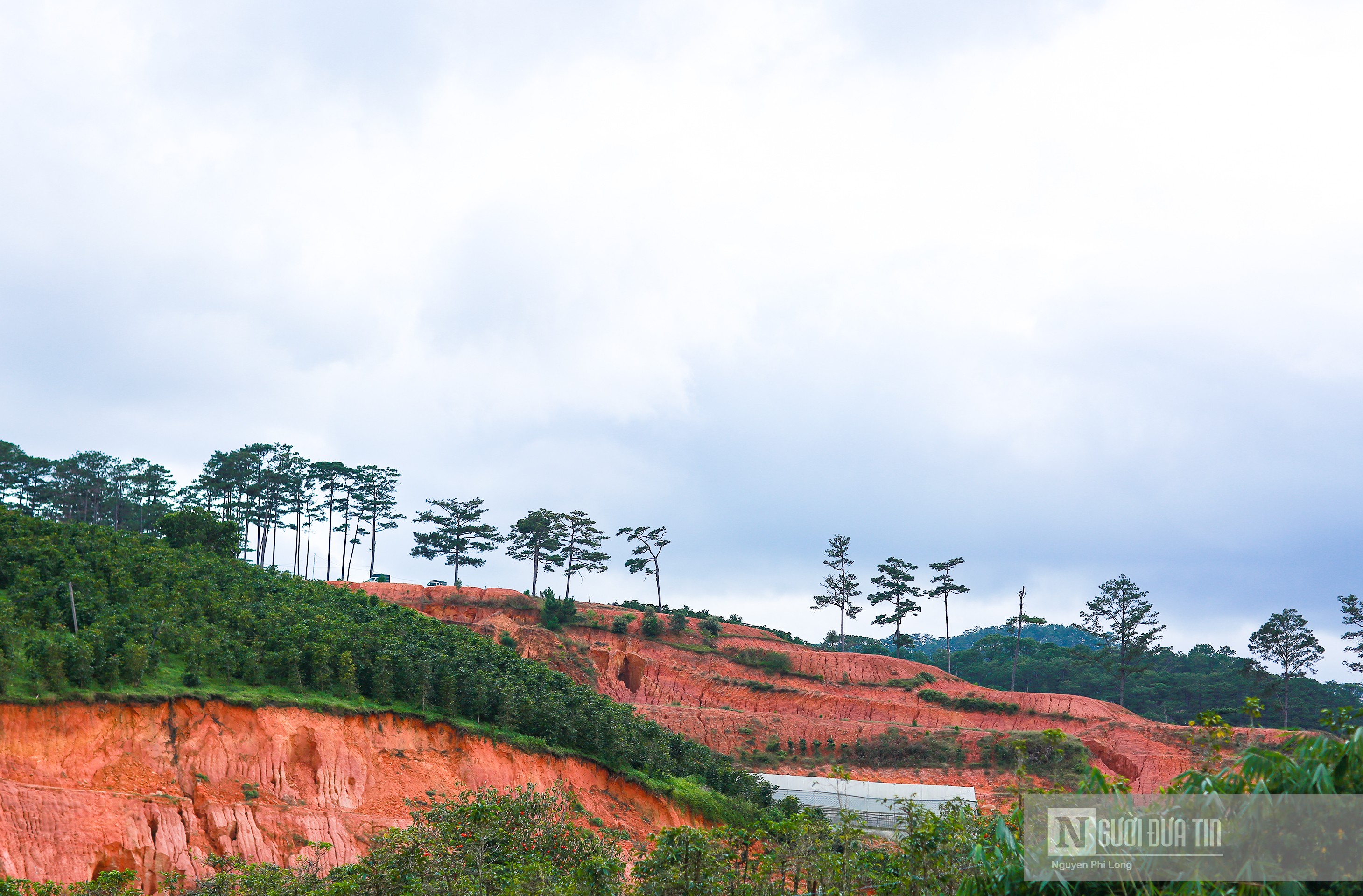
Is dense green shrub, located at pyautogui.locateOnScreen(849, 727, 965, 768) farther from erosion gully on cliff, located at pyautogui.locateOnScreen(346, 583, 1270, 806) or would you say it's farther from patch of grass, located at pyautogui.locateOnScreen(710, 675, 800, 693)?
patch of grass, located at pyautogui.locateOnScreen(710, 675, 800, 693)

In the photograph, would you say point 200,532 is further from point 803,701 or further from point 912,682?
point 912,682

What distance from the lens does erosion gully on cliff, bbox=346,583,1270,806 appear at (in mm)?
51125

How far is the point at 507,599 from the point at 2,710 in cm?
4152

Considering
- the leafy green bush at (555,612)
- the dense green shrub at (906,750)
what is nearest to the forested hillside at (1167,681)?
the dense green shrub at (906,750)

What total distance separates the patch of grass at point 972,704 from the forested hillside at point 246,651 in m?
24.6

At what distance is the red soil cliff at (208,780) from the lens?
21391mm

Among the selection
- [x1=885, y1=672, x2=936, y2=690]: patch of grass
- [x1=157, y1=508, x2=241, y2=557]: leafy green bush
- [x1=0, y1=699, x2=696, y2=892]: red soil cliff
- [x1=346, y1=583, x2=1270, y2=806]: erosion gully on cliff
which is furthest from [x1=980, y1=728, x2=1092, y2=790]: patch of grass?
[x1=157, y1=508, x2=241, y2=557]: leafy green bush

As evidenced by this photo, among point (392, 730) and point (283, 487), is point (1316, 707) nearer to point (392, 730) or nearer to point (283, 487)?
point (392, 730)

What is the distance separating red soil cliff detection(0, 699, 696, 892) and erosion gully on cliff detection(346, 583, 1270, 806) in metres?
22.3

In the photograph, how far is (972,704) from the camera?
59250 mm

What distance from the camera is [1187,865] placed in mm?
8398

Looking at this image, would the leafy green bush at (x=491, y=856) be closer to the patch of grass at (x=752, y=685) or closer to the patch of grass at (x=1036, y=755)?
the patch of grass at (x=1036, y=755)

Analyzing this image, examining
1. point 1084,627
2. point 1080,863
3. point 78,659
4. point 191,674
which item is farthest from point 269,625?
point 1084,627

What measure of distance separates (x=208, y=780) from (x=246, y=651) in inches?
209
